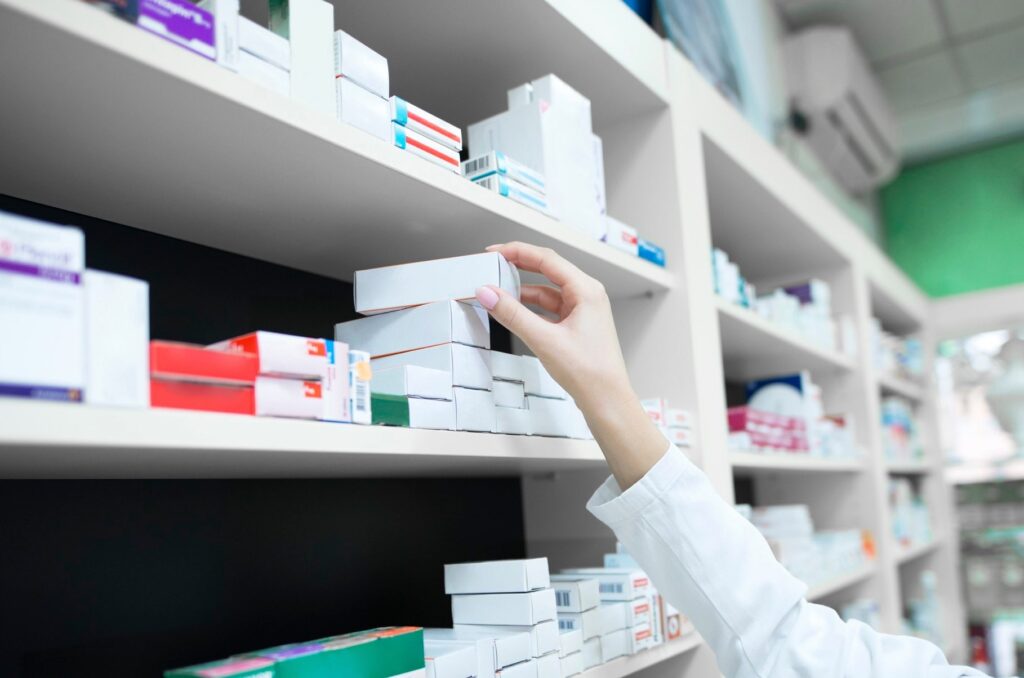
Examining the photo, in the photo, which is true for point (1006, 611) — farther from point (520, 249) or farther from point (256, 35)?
point (256, 35)

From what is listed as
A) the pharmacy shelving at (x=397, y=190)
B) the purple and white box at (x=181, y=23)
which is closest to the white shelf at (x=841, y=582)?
the pharmacy shelving at (x=397, y=190)

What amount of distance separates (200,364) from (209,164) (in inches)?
12.6

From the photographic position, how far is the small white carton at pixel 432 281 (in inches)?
47.3

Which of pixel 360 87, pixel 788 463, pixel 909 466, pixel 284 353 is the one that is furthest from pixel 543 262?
pixel 909 466

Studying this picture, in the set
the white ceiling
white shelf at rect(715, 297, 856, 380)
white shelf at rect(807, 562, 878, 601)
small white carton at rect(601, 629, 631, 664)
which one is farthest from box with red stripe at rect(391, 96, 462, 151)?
the white ceiling

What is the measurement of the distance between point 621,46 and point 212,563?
1177 millimetres

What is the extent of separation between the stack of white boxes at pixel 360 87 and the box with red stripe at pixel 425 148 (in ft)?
0.06

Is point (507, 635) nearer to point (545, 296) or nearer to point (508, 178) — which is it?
point (545, 296)

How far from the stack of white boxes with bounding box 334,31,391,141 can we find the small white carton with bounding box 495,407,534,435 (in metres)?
0.41

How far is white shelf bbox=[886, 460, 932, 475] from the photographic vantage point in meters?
3.45

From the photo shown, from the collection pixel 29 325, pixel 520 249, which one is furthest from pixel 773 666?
pixel 29 325

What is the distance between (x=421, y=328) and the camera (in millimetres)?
1210

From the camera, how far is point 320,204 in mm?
1218

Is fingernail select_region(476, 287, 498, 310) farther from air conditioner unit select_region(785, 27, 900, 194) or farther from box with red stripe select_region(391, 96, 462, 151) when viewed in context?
air conditioner unit select_region(785, 27, 900, 194)
